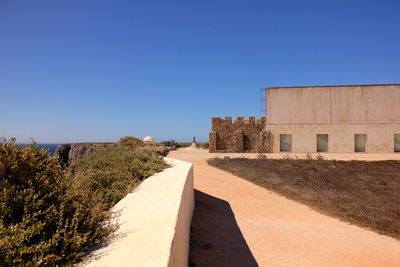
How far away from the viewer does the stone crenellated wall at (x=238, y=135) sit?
94.9 feet

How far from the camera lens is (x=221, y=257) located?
5879mm

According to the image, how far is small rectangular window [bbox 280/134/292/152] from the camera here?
28247mm

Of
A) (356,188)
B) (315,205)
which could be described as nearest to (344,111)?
(356,188)

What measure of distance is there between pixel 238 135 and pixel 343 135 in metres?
9.08

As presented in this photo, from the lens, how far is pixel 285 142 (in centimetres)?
2839

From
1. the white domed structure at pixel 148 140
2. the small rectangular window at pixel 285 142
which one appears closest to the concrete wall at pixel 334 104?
the small rectangular window at pixel 285 142

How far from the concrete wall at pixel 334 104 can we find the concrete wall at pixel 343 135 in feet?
1.70

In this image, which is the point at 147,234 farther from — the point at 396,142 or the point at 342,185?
the point at 396,142

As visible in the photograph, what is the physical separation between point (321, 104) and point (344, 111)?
2.01 metres

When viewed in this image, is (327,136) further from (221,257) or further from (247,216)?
(221,257)

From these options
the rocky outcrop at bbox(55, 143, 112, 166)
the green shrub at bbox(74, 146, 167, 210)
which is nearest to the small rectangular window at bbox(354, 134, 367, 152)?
the green shrub at bbox(74, 146, 167, 210)

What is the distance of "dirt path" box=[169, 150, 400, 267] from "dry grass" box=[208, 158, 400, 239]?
721 millimetres

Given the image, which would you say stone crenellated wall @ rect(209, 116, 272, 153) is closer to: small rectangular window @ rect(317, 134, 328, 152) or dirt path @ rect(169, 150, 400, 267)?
small rectangular window @ rect(317, 134, 328, 152)

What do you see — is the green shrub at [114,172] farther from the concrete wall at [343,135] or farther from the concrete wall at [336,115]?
the concrete wall at [343,135]
